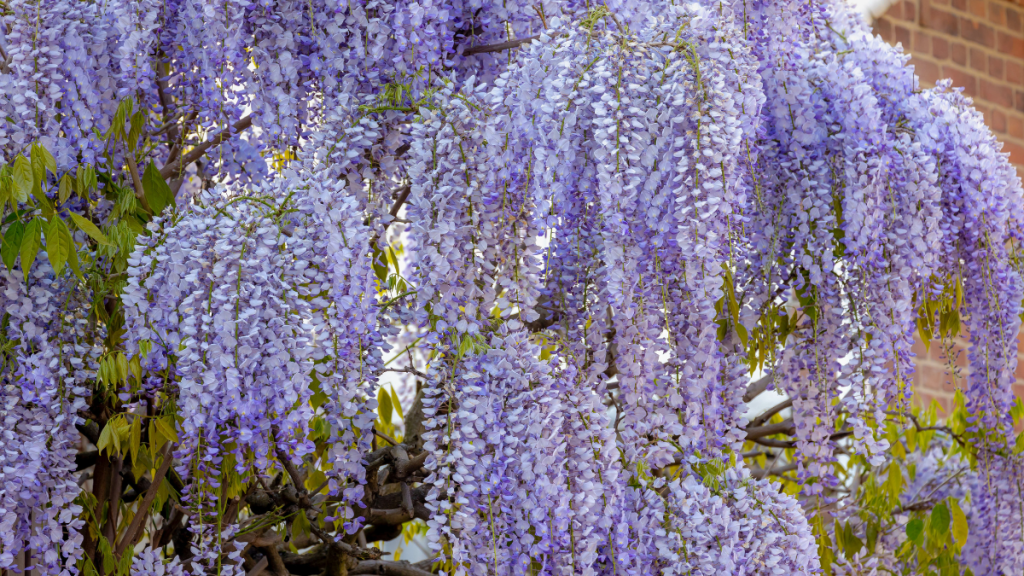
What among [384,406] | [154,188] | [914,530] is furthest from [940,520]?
[154,188]

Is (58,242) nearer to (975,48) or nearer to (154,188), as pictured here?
(154,188)

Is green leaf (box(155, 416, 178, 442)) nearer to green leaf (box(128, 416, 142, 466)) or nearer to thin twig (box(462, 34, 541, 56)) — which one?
green leaf (box(128, 416, 142, 466))

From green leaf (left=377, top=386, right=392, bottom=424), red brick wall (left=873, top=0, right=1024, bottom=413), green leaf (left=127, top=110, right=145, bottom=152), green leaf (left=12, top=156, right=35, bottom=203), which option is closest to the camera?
green leaf (left=12, top=156, right=35, bottom=203)

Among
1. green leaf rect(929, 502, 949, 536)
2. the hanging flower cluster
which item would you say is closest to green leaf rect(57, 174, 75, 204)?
the hanging flower cluster

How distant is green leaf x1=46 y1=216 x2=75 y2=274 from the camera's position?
5.41 feet

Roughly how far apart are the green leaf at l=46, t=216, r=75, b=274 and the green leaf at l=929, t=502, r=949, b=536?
6.19 feet

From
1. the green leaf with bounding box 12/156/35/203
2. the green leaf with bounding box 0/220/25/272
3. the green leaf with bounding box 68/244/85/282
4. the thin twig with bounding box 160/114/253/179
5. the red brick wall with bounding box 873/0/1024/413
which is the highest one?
the red brick wall with bounding box 873/0/1024/413

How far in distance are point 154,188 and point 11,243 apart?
0.89 ft

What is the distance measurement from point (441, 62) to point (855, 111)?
0.79 meters

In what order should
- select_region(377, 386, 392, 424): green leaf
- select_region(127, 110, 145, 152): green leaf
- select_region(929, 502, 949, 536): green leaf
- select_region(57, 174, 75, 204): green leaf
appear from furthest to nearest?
1. select_region(377, 386, 392, 424): green leaf
2. select_region(929, 502, 949, 536): green leaf
3. select_region(127, 110, 145, 152): green leaf
4. select_region(57, 174, 75, 204): green leaf

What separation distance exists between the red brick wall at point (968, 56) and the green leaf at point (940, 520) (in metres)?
1.19

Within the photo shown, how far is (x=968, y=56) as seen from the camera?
3.79 metres

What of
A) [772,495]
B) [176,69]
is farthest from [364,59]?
[772,495]

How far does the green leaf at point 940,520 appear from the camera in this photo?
93.4 inches
